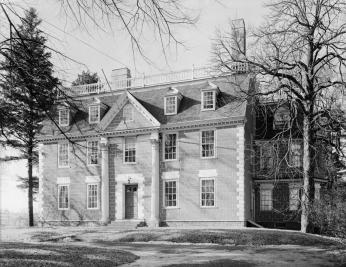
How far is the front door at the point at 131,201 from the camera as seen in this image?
102 feet

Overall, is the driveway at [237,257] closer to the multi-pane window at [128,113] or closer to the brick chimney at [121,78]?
the multi-pane window at [128,113]

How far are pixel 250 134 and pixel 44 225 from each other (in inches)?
628

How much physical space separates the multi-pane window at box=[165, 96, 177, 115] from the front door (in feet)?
17.7

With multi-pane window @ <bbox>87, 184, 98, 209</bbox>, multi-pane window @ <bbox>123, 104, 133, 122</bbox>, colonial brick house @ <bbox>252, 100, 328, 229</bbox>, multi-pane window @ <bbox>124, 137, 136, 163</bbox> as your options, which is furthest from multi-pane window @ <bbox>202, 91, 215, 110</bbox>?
multi-pane window @ <bbox>87, 184, 98, 209</bbox>

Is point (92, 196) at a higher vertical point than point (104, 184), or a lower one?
lower

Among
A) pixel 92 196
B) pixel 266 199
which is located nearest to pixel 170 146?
pixel 92 196

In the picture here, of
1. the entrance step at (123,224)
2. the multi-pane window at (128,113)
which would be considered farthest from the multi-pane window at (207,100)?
→ the entrance step at (123,224)

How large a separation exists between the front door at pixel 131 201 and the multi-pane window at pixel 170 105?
17.7 ft

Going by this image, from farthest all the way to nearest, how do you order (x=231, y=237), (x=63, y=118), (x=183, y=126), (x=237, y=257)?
(x=63, y=118)
(x=183, y=126)
(x=231, y=237)
(x=237, y=257)

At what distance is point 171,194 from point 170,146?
3.05 metres

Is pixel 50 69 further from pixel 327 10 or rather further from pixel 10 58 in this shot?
pixel 327 10

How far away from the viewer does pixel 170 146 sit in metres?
30.5

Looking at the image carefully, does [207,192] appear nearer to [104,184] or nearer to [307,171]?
[307,171]

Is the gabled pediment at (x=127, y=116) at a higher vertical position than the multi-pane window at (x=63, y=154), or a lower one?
higher
